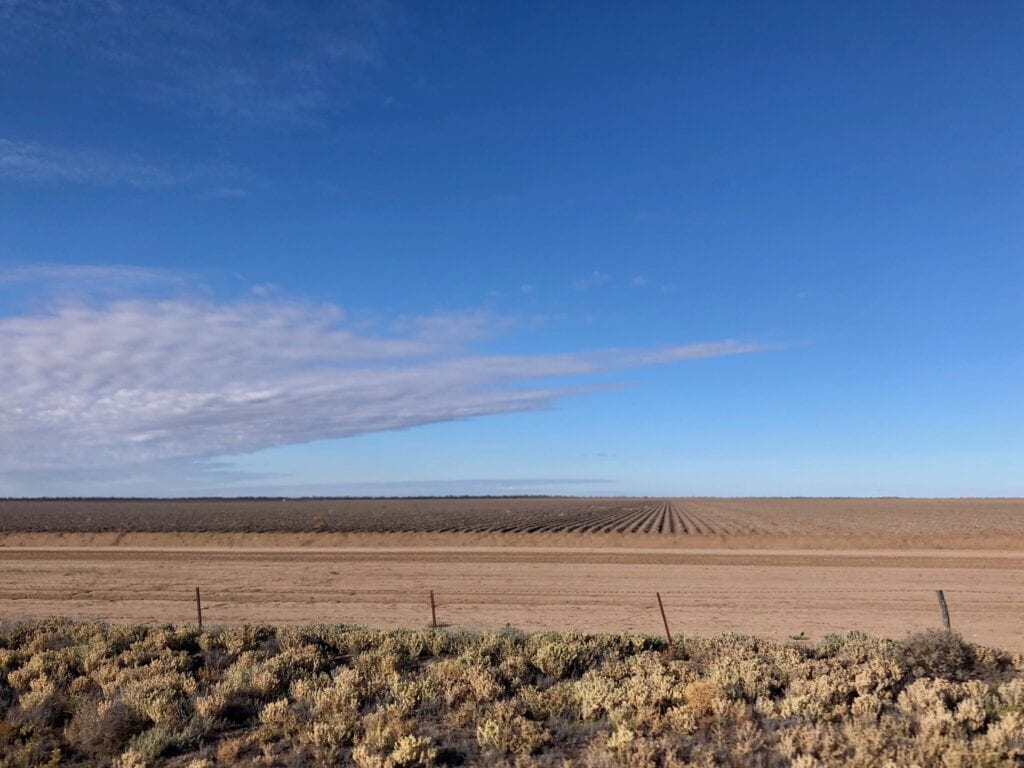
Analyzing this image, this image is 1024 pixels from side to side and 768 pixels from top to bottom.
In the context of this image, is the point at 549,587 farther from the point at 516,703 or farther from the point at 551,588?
the point at 516,703

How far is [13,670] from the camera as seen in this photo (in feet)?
40.6

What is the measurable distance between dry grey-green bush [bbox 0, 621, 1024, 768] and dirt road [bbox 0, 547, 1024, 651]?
5966 mm

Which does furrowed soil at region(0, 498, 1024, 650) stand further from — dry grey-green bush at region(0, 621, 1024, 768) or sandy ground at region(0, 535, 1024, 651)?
dry grey-green bush at region(0, 621, 1024, 768)

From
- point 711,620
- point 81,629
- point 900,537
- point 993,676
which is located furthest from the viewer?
point 900,537

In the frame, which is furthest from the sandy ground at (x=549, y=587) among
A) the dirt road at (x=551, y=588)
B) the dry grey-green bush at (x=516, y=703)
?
the dry grey-green bush at (x=516, y=703)

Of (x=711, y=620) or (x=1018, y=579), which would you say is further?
(x=1018, y=579)

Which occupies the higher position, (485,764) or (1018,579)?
(485,764)

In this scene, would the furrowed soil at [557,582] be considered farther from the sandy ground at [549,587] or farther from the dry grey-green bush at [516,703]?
the dry grey-green bush at [516,703]

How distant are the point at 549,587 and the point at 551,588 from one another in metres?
0.24

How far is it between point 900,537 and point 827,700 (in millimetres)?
37600

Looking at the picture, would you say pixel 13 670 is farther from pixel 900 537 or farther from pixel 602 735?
pixel 900 537

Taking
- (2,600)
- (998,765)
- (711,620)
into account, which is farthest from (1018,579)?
(2,600)

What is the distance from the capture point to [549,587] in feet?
83.5

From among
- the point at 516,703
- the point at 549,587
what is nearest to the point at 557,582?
the point at 549,587
